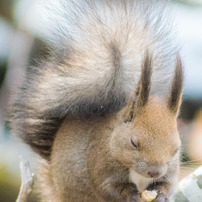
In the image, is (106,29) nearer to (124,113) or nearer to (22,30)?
(124,113)

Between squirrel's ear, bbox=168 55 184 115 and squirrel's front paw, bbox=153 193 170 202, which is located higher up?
squirrel's ear, bbox=168 55 184 115

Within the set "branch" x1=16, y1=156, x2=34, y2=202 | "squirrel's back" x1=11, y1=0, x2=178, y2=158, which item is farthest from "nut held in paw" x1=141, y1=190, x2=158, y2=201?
"branch" x1=16, y1=156, x2=34, y2=202

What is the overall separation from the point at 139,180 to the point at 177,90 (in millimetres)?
449

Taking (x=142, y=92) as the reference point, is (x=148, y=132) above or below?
below

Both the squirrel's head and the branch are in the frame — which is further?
the branch

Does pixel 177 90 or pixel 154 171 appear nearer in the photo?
pixel 154 171

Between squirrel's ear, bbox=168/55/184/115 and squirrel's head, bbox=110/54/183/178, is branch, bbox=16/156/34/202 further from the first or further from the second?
squirrel's ear, bbox=168/55/184/115

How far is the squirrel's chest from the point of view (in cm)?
190

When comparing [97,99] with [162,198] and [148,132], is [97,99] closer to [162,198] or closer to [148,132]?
[148,132]

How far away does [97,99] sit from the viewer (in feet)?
6.82

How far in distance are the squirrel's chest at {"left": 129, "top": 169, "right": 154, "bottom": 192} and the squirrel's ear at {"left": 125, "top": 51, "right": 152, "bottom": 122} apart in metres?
0.25

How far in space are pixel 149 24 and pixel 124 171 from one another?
0.78 metres

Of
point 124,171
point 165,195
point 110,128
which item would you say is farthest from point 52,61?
point 165,195

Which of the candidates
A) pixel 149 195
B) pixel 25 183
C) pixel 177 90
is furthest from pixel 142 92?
pixel 25 183
